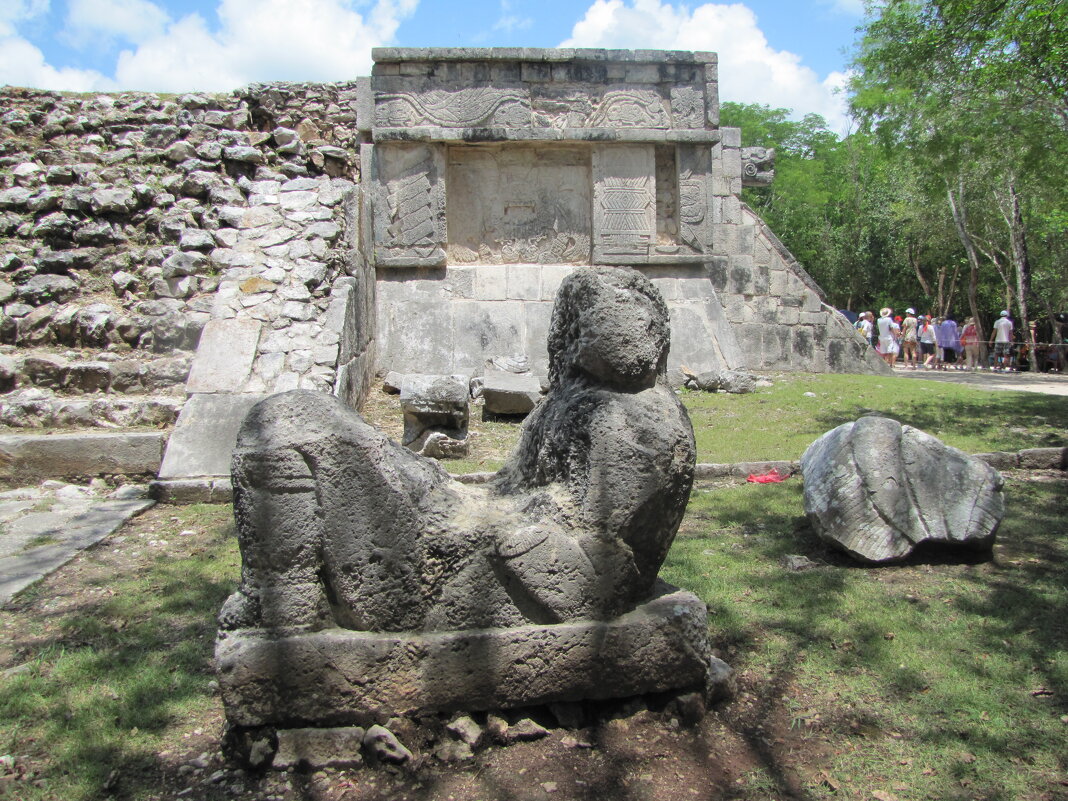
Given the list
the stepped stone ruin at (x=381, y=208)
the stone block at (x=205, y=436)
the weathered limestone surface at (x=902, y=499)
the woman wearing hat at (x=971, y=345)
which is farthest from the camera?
the woman wearing hat at (x=971, y=345)

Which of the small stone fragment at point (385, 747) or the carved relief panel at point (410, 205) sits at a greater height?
the carved relief panel at point (410, 205)

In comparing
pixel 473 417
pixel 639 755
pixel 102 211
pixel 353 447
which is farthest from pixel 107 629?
Result: pixel 102 211

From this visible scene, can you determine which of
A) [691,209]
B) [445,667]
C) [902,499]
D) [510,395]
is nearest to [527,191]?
[691,209]

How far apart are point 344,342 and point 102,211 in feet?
11.2

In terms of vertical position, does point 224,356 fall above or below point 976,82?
below

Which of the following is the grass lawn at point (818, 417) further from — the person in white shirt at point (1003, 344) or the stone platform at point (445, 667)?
the person in white shirt at point (1003, 344)

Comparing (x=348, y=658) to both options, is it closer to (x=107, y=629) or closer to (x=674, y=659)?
(x=674, y=659)

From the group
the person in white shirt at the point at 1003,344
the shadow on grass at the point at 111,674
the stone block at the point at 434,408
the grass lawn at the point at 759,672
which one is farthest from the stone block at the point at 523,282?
the person in white shirt at the point at 1003,344

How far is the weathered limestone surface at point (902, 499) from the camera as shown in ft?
12.8

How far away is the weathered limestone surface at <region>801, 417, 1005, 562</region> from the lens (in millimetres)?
3908

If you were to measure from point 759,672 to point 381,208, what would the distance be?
7615 millimetres

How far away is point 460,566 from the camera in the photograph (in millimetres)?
2518

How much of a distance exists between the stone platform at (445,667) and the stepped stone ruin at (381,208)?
15.0ft

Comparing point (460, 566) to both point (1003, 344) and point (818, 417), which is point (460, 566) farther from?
point (1003, 344)
